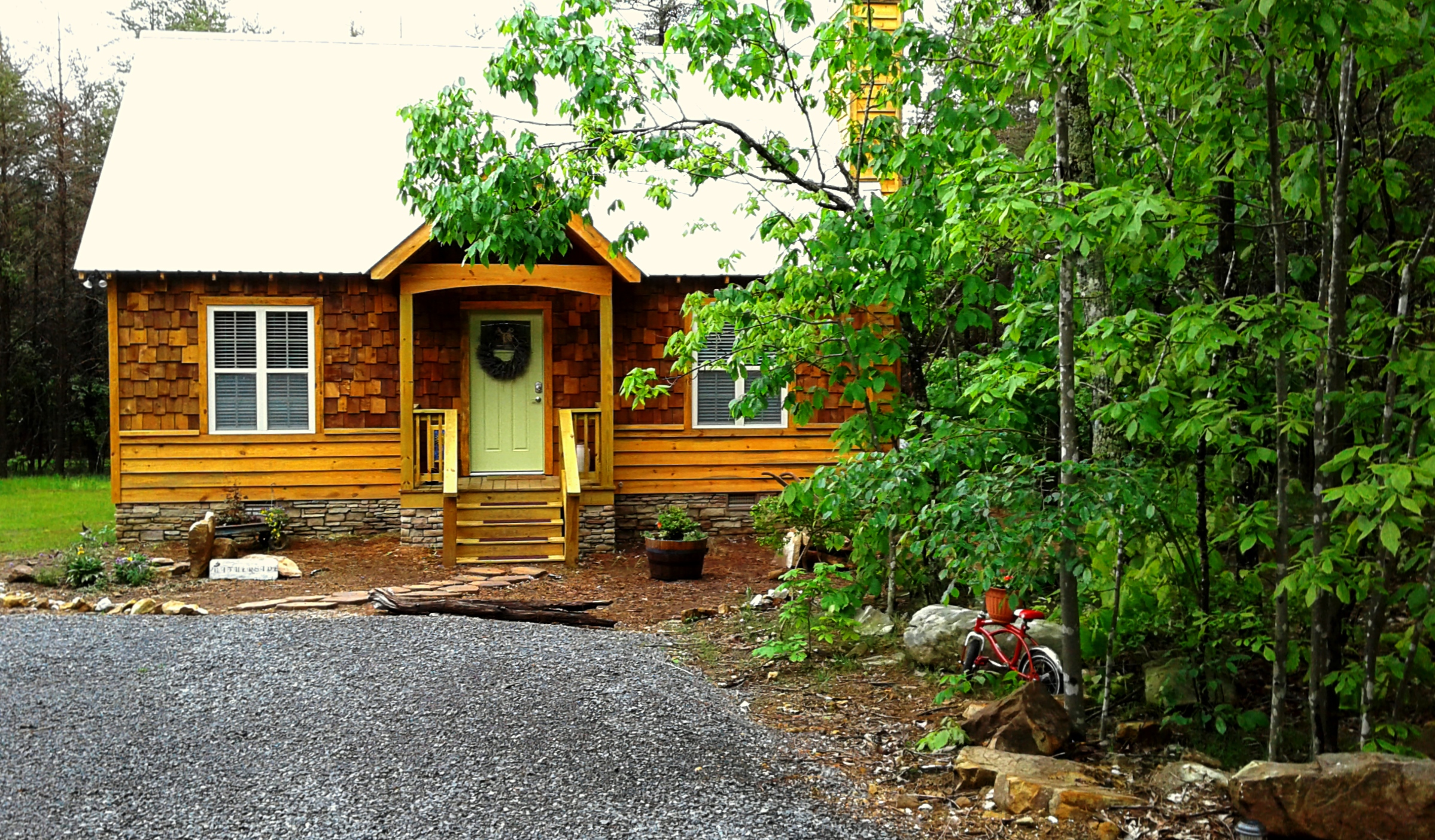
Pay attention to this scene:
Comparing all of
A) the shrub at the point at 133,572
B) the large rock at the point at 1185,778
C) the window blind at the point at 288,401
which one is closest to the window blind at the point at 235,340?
the window blind at the point at 288,401

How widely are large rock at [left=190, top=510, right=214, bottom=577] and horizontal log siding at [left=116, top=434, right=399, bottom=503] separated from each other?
1.48 m

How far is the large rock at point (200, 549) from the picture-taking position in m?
10.0

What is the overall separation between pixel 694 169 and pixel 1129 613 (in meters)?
3.63

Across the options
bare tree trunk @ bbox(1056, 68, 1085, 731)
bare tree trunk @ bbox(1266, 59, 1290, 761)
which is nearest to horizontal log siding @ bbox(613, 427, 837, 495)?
bare tree trunk @ bbox(1056, 68, 1085, 731)

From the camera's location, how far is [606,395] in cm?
1140

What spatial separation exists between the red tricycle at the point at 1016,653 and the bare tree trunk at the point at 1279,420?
1068mm

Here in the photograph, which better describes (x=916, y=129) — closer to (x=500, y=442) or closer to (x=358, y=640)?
(x=358, y=640)

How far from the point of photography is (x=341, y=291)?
1165 centimetres

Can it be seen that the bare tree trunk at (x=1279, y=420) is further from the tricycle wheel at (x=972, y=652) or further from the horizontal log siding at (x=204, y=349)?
the horizontal log siding at (x=204, y=349)

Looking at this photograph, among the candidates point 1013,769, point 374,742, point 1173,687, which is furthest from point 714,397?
point 1013,769

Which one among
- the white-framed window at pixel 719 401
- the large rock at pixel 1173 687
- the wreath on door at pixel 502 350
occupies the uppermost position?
the wreath on door at pixel 502 350

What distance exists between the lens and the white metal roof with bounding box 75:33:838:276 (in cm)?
1155

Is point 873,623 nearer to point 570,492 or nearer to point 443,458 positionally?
point 570,492

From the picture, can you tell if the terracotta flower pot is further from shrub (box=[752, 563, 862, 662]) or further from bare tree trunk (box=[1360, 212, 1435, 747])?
bare tree trunk (box=[1360, 212, 1435, 747])
